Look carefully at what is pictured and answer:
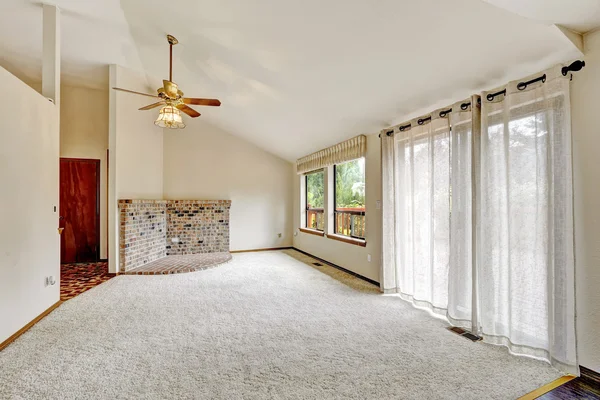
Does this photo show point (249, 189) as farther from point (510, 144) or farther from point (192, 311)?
point (510, 144)

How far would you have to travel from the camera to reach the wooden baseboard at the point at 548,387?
5.57 ft

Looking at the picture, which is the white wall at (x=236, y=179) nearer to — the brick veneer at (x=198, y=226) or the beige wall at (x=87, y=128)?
the brick veneer at (x=198, y=226)

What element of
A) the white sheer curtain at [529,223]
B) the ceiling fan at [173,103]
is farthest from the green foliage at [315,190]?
the white sheer curtain at [529,223]

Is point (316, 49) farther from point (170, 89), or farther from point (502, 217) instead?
point (502, 217)

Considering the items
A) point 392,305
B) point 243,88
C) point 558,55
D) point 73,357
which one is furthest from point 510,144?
point 73,357

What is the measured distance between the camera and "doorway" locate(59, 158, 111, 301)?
537cm

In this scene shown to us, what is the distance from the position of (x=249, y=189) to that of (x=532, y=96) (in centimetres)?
563

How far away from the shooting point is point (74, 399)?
167cm

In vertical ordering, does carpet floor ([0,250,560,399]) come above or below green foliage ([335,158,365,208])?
below

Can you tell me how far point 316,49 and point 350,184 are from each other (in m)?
2.75

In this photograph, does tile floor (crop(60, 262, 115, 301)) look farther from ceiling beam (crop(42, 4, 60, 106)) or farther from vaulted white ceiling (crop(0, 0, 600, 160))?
vaulted white ceiling (crop(0, 0, 600, 160))

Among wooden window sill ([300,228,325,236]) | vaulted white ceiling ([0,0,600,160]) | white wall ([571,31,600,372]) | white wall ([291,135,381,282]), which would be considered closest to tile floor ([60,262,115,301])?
vaulted white ceiling ([0,0,600,160])

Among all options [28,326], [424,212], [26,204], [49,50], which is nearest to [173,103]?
[49,50]

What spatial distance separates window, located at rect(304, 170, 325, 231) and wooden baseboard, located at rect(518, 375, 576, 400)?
4.29 m
